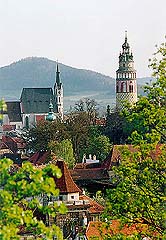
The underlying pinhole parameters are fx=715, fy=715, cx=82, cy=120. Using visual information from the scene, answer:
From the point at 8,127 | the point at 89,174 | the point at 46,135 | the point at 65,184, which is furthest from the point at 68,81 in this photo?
the point at 65,184

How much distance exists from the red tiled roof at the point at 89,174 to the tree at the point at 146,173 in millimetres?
23821

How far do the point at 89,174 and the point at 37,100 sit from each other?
56258mm

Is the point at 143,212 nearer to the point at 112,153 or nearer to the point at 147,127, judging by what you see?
the point at 147,127

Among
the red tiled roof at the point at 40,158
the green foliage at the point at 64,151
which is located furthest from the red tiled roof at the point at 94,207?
the green foliage at the point at 64,151

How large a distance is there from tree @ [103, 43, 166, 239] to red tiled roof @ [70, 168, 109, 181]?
23821 mm

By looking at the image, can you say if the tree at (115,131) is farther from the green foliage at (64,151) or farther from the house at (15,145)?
the house at (15,145)

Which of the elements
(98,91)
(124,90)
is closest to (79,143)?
(124,90)

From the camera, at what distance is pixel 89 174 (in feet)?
109

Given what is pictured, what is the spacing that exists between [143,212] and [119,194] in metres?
0.33

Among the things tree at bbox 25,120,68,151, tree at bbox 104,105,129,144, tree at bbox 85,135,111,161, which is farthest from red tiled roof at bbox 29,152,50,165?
tree at bbox 104,105,129,144

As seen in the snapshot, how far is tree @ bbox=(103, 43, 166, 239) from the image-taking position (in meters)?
7.88

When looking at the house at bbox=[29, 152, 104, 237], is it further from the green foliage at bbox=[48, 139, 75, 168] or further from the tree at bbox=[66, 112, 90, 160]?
the tree at bbox=[66, 112, 90, 160]

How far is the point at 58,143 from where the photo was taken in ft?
131

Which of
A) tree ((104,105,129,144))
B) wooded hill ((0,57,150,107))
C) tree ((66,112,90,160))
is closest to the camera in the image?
tree ((66,112,90,160))
